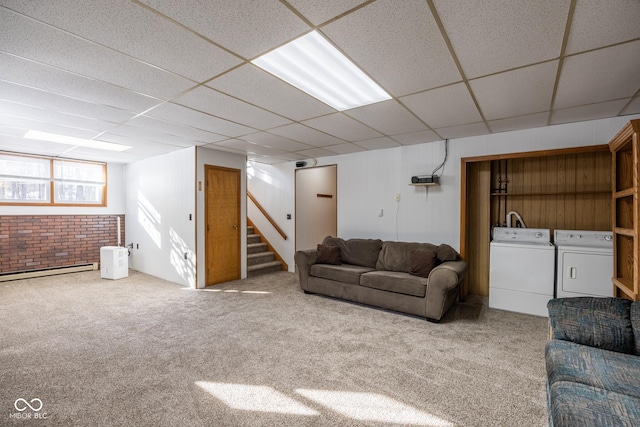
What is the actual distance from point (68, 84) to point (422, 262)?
13.9 ft

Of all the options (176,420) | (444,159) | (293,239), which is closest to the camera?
(176,420)

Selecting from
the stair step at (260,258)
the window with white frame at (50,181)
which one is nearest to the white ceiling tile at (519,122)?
the stair step at (260,258)

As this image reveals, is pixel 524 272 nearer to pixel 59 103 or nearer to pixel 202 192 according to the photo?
pixel 202 192

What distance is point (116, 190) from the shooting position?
269 inches

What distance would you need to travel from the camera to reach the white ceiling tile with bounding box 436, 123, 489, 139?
152 inches

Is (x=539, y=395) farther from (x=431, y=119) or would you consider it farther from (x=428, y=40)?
(x=431, y=119)

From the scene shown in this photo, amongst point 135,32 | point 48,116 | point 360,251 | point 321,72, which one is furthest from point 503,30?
point 48,116

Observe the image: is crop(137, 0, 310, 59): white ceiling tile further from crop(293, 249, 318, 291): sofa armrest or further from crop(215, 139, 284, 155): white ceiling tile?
crop(293, 249, 318, 291): sofa armrest

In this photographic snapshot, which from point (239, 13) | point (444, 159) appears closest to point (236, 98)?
point (239, 13)

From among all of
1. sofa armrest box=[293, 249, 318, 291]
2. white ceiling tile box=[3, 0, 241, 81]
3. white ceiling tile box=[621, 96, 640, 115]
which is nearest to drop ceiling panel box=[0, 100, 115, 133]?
white ceiling tile box=[3, 0, 241, 81]

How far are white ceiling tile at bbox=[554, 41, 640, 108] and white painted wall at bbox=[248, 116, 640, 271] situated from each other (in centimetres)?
85

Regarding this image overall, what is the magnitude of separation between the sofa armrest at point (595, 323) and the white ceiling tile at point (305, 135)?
3.22 metres

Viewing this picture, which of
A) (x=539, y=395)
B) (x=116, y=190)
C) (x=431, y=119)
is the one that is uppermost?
(x=431, y=119)

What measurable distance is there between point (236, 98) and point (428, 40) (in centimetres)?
184
